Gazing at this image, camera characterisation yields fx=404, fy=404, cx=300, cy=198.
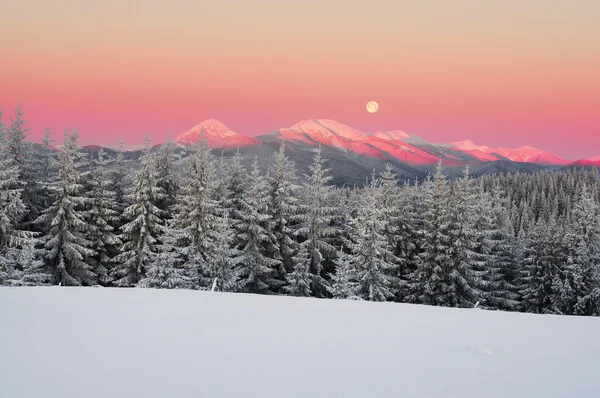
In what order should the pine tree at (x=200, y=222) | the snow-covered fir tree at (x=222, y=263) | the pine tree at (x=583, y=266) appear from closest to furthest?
the snow-covered fir tree at (x=222, y=263) < the pine tree at (x=200, y=222) < the pine tree at (x=583, y=266)

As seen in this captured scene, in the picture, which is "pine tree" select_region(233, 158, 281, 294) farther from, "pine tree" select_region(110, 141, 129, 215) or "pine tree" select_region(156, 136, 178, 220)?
"pine tree" select_region(110, 141, 129, 215)

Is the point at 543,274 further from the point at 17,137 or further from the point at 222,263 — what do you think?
the point at 17,137

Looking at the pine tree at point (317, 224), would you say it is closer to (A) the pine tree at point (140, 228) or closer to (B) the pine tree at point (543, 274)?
(A) the pine tree at point (140, 228)

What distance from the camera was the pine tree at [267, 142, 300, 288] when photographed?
27.4 meters

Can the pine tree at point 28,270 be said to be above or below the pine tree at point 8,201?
below

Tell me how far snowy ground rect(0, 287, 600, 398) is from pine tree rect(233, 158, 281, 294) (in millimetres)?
19982

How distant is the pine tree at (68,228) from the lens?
24.0m

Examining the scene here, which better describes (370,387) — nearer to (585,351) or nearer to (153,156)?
(585,351)

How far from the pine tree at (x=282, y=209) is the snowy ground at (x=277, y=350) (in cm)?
2168

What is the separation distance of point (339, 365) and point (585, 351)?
8.78ft

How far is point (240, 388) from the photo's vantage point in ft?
9.42

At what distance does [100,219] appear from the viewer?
83.8ft

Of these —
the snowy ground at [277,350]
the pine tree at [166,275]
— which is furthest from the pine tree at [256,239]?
the snowy ground at [277,350]

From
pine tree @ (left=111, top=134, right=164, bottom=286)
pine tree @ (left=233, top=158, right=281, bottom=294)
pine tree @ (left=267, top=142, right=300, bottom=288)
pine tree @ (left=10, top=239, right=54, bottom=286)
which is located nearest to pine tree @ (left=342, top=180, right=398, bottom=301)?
pine tree @ (left=267, top=142, right=300, bottom=288)
